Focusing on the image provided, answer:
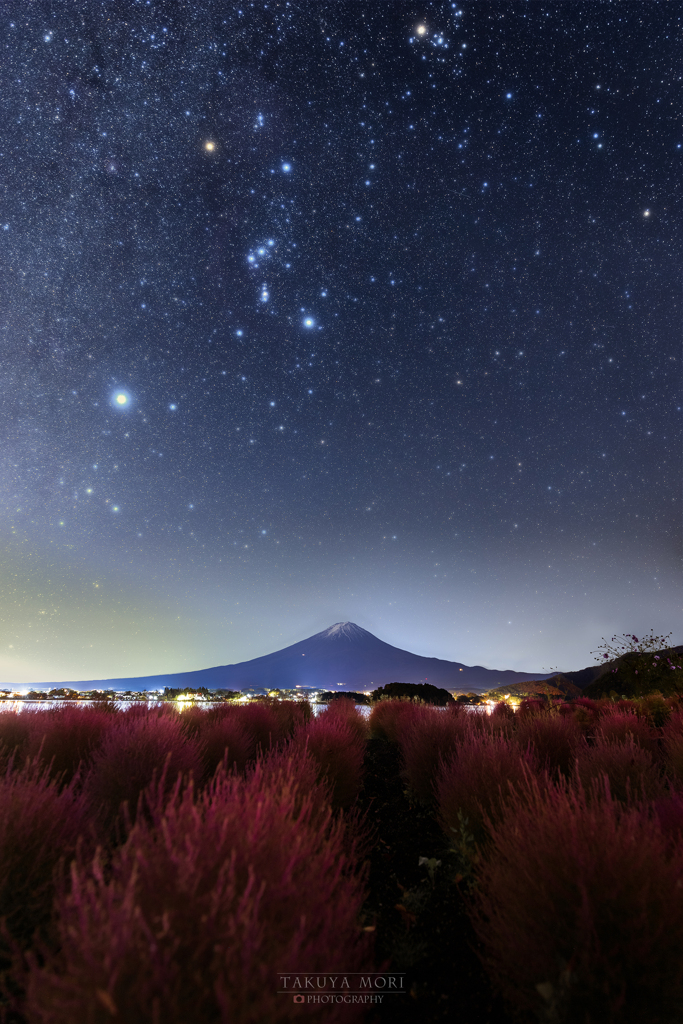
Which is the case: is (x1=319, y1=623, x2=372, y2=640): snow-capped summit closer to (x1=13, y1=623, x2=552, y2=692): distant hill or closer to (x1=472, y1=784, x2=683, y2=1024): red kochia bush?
(x1=13, y1=623, x2=552, y2=692): distant hill

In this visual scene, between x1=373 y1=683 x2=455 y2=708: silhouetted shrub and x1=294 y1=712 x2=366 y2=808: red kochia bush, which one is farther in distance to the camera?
x1=373 y1=683 x2=455 y2=708: silhouetted shrub

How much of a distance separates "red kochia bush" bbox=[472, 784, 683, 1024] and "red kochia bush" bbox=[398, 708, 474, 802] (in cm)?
346

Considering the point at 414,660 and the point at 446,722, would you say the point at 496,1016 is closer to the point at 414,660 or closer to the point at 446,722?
the point at 446,722

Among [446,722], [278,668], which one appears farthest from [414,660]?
[446,722]

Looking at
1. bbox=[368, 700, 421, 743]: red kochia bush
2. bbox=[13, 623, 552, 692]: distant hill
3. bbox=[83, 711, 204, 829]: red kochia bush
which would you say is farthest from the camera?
bbox=[13, 623, 552, 692]: distant hill

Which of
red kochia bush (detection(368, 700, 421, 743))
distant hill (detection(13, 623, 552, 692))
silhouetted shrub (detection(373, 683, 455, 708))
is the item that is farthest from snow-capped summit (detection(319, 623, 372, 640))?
red kochia bush (detection(368, 700, 421, 743))

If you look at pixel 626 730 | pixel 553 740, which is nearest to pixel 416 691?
pixel 626 730

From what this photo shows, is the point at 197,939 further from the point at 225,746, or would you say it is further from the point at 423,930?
the point at 225,746

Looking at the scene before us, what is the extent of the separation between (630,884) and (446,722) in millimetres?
5198

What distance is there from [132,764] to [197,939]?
3.13 meters

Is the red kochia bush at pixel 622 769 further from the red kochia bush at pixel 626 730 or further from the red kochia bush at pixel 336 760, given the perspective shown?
the red kochia bush at pixel 336 760

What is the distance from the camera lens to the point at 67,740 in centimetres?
506

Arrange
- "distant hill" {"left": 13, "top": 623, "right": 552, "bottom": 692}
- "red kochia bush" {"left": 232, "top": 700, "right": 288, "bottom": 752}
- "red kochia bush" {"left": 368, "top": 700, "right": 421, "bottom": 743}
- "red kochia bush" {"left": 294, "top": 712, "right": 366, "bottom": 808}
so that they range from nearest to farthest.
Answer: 1. "red kochia bush" {"left": 294, "top": 712, "right": 366, "bottom": 808}
2. "red kochia bush" {"left": 232, "top": 700, "right": 288, "bottom": 752}
3. "red kochia bush" {"left": 368, "top": 700, "right": 421, "bottom": 743}
4. "distant hill" {"left": 13, "top": 623, "right": 552, "bottom": 692}

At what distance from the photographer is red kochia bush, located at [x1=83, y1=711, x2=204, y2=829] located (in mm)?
3818
